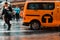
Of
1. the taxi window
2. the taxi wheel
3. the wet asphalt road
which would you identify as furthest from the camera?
the taxi wheel

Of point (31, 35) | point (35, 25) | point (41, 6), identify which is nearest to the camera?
point (31, 35)

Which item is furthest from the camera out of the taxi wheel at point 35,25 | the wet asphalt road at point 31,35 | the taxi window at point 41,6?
the taxi wheel at point 35,25

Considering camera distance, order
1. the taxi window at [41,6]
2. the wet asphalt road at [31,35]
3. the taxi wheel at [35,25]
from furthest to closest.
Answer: the taxi wheel at [35,25], the taxi window at [41,6], the wet asphalt road at [31,35]

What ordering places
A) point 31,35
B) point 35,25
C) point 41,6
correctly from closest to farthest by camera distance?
point 31,35, point 41,6, point 35,25

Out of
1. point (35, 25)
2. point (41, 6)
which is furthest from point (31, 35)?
point (41, 6)

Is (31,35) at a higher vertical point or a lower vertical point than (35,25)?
lower

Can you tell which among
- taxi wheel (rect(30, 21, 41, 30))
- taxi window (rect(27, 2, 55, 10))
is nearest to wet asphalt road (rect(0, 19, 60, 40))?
taxi wheel (rect(30, 21, 41, 30))

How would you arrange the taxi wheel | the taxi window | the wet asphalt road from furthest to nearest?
the taxi wheel, the taxi window, the wet asphalt road

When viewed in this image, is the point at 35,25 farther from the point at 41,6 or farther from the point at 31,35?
the point at 31,35

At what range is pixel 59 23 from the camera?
640 inches

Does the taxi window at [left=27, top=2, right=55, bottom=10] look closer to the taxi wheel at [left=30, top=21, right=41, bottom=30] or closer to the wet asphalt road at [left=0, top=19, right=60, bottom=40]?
the taxi wheel at [left=30, top=21, right=41, bottom=30]

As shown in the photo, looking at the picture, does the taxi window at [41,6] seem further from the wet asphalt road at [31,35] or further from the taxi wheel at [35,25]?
the wet asphalt road at [31,35]

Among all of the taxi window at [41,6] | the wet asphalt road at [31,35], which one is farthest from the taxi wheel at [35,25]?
the taxi window at [41,6]

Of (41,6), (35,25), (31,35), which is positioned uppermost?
(41,6)
